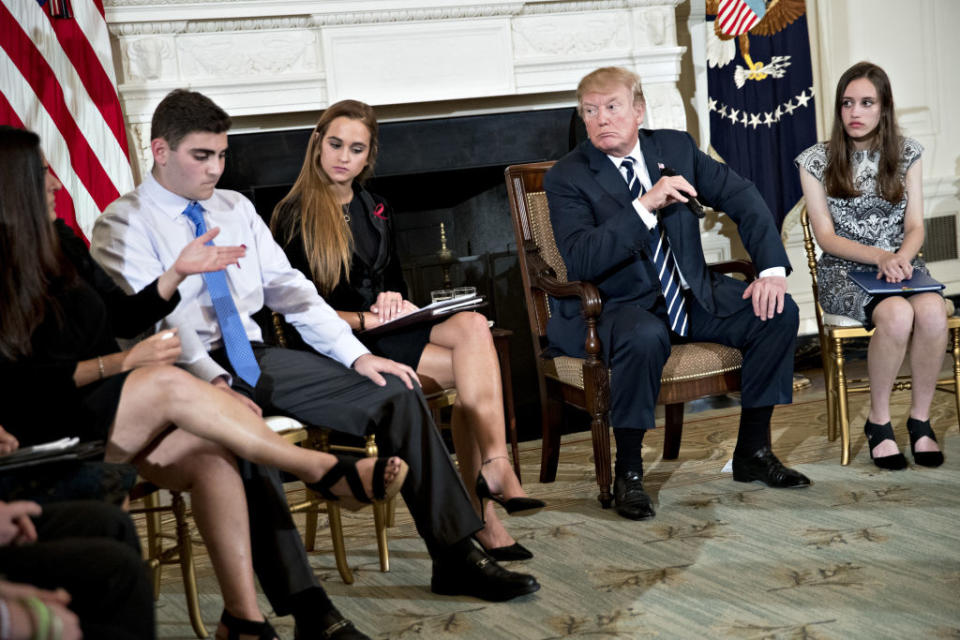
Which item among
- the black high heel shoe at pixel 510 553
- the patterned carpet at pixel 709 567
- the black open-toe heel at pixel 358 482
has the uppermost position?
the black open-toe heel at pixel 358 482

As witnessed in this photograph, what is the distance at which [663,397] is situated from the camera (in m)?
2.97

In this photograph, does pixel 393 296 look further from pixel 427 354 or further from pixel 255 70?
pixel 255 70

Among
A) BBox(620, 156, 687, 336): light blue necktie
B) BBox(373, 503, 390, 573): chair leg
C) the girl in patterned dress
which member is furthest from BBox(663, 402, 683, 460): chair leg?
BBox(373, 503, 390, 573): chair leg

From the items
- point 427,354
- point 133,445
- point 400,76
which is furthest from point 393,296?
point 400,76

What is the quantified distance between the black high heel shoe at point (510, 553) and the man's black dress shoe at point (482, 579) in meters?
0.20

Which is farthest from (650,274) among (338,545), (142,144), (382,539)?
(142,144)

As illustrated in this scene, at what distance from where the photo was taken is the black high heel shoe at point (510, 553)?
2.52 m

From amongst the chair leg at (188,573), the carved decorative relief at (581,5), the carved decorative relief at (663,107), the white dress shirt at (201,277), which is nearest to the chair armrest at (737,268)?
the carved decorative relief at (663,107)

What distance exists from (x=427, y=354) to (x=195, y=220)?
75cm

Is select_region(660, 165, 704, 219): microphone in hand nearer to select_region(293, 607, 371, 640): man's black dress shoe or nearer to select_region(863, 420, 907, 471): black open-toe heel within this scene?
select_region(863, 420, 907, 471): black open-toe heel

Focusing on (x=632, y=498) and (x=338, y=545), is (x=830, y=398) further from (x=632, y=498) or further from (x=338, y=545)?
A: (x=338, y=545)

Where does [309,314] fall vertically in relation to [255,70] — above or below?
below

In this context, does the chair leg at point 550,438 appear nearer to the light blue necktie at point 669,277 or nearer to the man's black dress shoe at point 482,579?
the light blue necktie at point 669,277

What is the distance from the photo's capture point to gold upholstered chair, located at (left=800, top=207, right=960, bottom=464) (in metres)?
3.21
